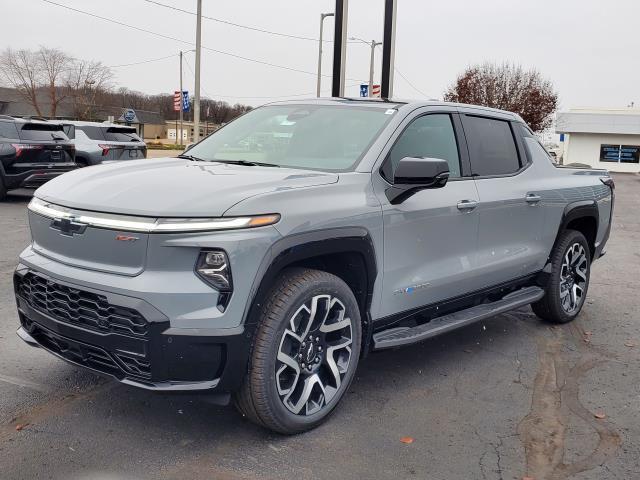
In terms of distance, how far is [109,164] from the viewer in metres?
4.25

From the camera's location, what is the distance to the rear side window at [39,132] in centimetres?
1377

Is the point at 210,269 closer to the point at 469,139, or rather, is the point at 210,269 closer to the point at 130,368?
the point at 130,368

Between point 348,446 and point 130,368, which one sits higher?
point 130,368

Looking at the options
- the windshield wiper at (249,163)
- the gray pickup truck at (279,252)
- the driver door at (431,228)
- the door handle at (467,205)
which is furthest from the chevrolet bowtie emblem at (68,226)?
the door handle at (467,205)

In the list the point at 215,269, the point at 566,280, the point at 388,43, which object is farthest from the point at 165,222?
the point at 388,43

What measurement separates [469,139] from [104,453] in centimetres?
323

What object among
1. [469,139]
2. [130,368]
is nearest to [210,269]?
[130,368]

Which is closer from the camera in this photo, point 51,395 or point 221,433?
point 221,433

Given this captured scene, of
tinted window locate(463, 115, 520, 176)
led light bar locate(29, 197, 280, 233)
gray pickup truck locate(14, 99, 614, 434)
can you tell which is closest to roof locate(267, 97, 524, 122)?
gray pickup truck locate(14, 99, 614, 434)

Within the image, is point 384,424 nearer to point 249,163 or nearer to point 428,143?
point 249,163

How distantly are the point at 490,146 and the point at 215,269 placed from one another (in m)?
2.88

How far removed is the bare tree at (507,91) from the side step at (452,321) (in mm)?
59512

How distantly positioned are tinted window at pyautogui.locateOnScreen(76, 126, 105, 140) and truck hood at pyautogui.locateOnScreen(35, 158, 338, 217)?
1357 cm

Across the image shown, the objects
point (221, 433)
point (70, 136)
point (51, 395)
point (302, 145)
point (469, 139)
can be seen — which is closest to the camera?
point (221, 433)
